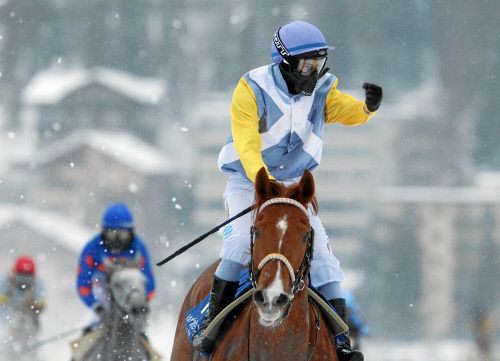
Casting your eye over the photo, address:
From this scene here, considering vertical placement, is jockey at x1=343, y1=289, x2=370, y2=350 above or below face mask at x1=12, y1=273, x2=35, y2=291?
below

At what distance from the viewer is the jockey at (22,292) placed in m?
13.9

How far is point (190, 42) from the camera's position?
283ft

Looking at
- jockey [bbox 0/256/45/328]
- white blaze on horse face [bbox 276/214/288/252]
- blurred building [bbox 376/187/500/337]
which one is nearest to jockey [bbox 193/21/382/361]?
white blaze on horse face [bbox 276/214/288/252]

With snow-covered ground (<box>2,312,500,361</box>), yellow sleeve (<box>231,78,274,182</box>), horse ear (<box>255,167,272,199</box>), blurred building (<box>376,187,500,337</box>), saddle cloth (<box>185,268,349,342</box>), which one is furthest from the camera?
blurred building (<box>376,187,500,337</box>)

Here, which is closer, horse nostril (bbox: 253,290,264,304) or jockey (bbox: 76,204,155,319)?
horse nostril (bbox: 253,290,264,304)

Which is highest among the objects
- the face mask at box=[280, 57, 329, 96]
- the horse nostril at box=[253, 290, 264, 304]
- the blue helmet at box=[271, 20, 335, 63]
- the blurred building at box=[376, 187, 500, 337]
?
the blurred building at box=[376, 187, 500, 337]

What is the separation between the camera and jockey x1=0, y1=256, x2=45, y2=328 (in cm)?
1394

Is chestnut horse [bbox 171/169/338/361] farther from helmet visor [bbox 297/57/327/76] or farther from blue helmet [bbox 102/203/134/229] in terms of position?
blue helmet [bbox 102/203/134/229]

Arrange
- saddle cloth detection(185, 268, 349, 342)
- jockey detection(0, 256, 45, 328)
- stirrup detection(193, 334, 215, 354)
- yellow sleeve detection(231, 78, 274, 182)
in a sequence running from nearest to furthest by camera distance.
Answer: yellow sleeve detection(231, 78, 274, 182) < saddle cloth detection(185, 268, 349, 342) < stirrup detection(193, 334, 215, 354) < jockey detection(0, 256, 45, 328)

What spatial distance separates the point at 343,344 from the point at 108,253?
4765 mm

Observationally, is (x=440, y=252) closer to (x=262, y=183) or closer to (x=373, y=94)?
(x=373, y=94)

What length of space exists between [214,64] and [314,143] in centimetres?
7753

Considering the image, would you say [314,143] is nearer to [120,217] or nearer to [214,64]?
[120,217]

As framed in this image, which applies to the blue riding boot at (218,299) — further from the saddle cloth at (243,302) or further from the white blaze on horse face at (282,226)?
the white blaze on horse face at (282,226)
